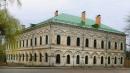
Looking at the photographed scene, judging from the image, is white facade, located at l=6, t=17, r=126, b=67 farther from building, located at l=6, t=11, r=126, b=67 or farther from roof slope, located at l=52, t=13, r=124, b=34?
roof slope, located at l=52, t=13, r=124, b=34

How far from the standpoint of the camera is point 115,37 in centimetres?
6191

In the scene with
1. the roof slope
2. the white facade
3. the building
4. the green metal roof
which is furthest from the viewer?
the roof slope

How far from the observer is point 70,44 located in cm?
5184

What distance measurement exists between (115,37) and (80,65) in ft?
43.6

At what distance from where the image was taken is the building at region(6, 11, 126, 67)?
163 feet

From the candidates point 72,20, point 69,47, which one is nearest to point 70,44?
point 69,47

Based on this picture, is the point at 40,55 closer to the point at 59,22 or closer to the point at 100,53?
the point at 59,22

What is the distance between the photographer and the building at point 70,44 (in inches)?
1961

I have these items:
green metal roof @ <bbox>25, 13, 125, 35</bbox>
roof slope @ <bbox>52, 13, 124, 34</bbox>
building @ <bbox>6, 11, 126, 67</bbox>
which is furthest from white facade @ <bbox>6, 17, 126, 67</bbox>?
roof slope @ <bbox>52, 13, 124, 34</bbox>

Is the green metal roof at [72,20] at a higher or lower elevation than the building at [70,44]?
higher

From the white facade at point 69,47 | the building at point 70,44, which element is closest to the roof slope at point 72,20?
the building at point 70,44

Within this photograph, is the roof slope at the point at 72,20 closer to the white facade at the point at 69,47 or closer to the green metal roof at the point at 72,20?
the green metal roof at the point at 72,20

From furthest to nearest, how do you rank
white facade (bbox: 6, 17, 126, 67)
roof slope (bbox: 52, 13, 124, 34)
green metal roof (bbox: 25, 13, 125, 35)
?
roof slope (bbox: 52, 13, 124, 34) → green metal roof (bbox: 25, 13, 125, 35) → white facade (bbox: 6, 17, 126, 67)

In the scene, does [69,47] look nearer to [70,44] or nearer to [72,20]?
[70,44]
